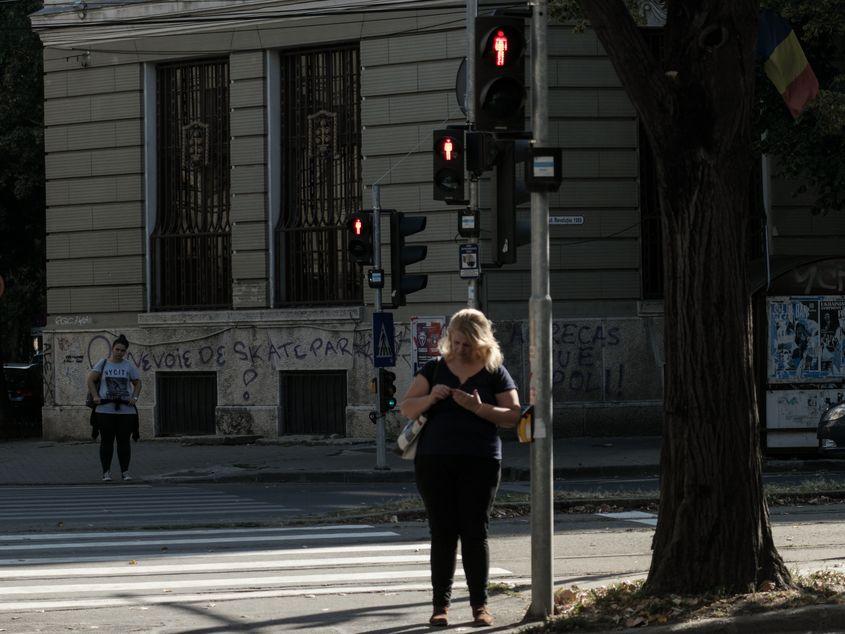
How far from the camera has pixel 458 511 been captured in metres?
7.57

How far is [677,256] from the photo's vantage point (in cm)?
773

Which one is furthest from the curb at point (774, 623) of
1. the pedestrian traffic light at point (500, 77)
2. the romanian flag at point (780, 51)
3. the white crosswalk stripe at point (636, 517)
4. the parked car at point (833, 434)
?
the parked car at point (833, 434)

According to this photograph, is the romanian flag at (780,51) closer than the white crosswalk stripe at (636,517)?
No

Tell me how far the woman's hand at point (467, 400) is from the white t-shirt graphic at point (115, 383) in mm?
10834

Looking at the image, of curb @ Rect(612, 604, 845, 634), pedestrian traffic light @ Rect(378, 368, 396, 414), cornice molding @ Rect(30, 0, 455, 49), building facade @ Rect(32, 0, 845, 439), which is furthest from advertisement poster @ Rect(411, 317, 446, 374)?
curb @ Rect(612, 604, 845, 634)

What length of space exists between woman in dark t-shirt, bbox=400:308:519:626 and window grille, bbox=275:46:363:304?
15.6m

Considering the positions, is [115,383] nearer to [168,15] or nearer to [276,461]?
[276,461]

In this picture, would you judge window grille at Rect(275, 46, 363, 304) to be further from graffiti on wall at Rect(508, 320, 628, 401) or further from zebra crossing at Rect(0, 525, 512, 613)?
zebra crossing at Rect(0, 525, 512, 613)

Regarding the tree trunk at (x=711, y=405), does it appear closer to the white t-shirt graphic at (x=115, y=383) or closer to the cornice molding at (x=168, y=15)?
the white t-shirt graphic at (x=115, y=383)

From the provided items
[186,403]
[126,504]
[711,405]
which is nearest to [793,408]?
[126,504]

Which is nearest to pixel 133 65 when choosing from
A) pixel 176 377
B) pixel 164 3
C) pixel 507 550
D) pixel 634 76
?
pixel 164 3

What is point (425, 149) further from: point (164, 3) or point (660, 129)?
point (660, 129)

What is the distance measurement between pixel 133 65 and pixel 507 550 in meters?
16.2

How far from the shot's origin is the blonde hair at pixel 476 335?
24.6 feet
